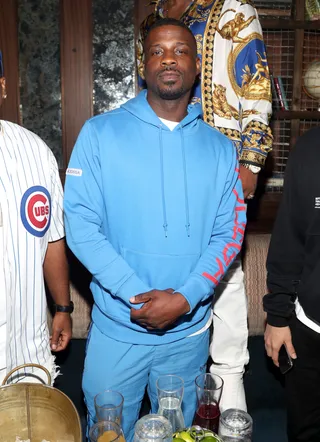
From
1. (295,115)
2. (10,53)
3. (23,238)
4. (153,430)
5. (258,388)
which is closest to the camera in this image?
(153,430)

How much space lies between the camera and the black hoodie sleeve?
1.58m

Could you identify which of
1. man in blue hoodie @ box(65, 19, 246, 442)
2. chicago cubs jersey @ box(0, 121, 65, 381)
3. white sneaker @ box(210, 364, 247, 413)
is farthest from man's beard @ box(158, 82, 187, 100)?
white sneaker @ box(210, 364, 247, 413)

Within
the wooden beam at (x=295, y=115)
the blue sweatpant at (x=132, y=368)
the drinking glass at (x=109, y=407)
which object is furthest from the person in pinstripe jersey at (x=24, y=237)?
the wooden beam at (x=295, y=115)

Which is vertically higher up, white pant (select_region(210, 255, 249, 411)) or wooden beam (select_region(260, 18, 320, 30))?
wooden beam (select_region(260, 18, 320, 30))

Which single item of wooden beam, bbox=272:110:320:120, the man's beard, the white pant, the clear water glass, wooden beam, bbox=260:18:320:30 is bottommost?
the white pant

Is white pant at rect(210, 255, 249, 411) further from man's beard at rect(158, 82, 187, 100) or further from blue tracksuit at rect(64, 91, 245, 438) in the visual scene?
man's beard at rect(158, 82, 187, 100)

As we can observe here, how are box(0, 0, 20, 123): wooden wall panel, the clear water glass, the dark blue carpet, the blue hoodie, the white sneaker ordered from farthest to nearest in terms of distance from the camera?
box(0, 0, 20, 123): wooden wall panel < the dark blue carpet < the white sneaker < the blue hoodie < the clear water glass

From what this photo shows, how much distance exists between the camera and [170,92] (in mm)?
1525

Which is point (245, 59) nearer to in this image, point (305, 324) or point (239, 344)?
point (305, 324)

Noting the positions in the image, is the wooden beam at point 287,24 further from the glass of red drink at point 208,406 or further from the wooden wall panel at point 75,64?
the glass of red drink at point 208,406

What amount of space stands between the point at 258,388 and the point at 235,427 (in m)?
1.48

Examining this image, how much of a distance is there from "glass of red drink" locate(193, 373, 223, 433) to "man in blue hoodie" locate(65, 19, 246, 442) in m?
0.30

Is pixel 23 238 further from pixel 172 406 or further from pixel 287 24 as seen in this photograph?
pixel 287 24

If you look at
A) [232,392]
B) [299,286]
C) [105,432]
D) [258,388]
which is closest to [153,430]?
[105,432]
